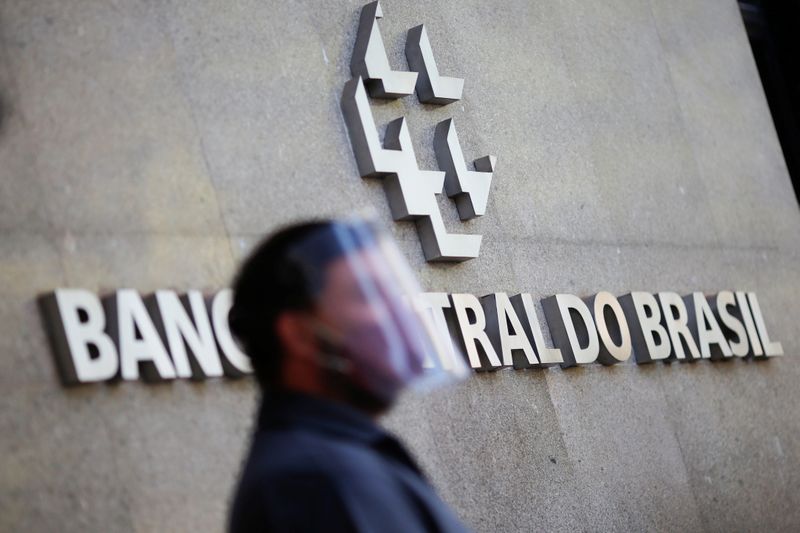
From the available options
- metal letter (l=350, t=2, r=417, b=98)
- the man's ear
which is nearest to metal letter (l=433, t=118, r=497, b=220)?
metal letter (l=350, t=2, r=417, b=98)

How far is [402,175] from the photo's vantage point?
600cm

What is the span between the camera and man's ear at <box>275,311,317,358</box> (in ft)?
7.81

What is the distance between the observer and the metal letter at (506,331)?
6230 millimetres

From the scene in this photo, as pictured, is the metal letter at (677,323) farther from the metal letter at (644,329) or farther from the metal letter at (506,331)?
the metal letter at (506,331)

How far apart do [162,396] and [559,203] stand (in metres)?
3.18

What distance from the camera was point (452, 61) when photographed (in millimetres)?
6805

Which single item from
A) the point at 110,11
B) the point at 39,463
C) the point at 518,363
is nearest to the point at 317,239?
the point at 39,463

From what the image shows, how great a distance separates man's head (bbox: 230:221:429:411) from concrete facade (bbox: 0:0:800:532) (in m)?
2.08

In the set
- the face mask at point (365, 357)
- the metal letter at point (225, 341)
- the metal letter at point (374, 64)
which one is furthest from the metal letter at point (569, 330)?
the face mask at point (365, 357)

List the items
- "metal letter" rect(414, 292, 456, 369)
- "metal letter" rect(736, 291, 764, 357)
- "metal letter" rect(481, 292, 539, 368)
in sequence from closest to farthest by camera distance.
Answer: "metal letter" rect(414, 292, 456, 369), "metal letter" rect(481, 292, 539, 368), "metal letter" rect(736, 291, 764, 357)

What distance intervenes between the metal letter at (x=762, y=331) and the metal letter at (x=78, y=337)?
5156 millimetres

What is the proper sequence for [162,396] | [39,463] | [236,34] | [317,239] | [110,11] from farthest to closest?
[236,34] → [110,11] → [162,396] → [39,463] → [317,239]

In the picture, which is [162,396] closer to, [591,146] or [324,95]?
[324,95]

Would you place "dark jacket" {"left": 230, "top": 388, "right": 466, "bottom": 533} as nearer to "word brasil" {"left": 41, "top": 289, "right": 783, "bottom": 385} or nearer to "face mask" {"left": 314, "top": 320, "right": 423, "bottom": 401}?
"face mask" {"left": 314, "top": 320, "right": 423, "bottom": 401}
